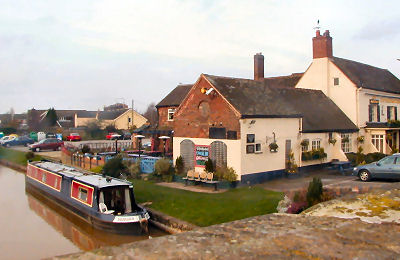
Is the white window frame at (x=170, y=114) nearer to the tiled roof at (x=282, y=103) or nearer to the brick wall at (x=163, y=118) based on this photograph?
the brick wall at (x=163, y=118)

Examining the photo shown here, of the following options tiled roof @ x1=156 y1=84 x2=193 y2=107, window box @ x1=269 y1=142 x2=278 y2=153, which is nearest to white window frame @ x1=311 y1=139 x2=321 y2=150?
window box @ x1=269 y1=142 x2=278 y2=153

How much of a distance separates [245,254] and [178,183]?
14.9 m

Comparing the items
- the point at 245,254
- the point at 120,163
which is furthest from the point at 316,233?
the point at 120,163

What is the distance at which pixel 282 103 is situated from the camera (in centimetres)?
1917

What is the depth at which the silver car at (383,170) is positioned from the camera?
15078mm

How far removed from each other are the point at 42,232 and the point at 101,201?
316cm

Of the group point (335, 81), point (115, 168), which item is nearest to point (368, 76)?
point (335, 81)

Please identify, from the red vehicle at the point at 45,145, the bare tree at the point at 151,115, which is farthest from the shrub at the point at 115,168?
the bare tree at the point at 151,115

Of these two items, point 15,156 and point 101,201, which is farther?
point 15,156

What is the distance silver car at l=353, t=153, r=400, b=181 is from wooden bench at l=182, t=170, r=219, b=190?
254 inches

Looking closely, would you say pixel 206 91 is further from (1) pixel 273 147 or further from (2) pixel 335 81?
(2) pixel 335 81

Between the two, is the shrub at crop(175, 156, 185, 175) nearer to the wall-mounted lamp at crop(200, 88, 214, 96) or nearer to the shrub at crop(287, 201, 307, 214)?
the wall-mounted lamp at crop(200, 88, 214, 96)

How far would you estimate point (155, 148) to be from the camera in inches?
1128

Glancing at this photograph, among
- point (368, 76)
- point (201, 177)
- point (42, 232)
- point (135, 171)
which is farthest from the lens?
point (368, 76)
